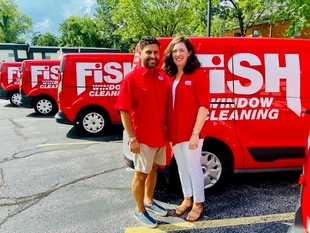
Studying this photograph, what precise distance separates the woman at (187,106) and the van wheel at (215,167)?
476 mm

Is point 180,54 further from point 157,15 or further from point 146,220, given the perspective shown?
point 157,15

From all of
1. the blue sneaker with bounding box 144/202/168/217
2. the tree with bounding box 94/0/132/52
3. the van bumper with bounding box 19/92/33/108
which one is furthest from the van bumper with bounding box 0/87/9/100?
the tree with bounding box 94/0/132/52

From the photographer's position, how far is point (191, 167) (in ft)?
9.36

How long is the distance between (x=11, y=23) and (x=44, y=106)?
5757cm

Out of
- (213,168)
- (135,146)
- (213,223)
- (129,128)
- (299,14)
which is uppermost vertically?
(299,14)

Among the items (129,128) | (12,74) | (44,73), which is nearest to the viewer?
(129,128)

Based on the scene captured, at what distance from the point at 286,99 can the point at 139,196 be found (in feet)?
6.65

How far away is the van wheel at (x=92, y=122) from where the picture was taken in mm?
6762

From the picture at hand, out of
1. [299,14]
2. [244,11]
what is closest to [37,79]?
[299,14]

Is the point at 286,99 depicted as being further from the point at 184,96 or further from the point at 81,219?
the point at 81,219

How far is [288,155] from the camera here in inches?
134

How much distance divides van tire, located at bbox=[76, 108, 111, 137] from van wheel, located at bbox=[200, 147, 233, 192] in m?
3.90

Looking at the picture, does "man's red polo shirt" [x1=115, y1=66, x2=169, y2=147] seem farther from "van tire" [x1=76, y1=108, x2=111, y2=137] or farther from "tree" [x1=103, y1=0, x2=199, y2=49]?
"tree" [x1=103, y1=0, x2=199, y2=49]

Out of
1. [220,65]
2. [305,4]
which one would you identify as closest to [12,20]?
[305,4]
